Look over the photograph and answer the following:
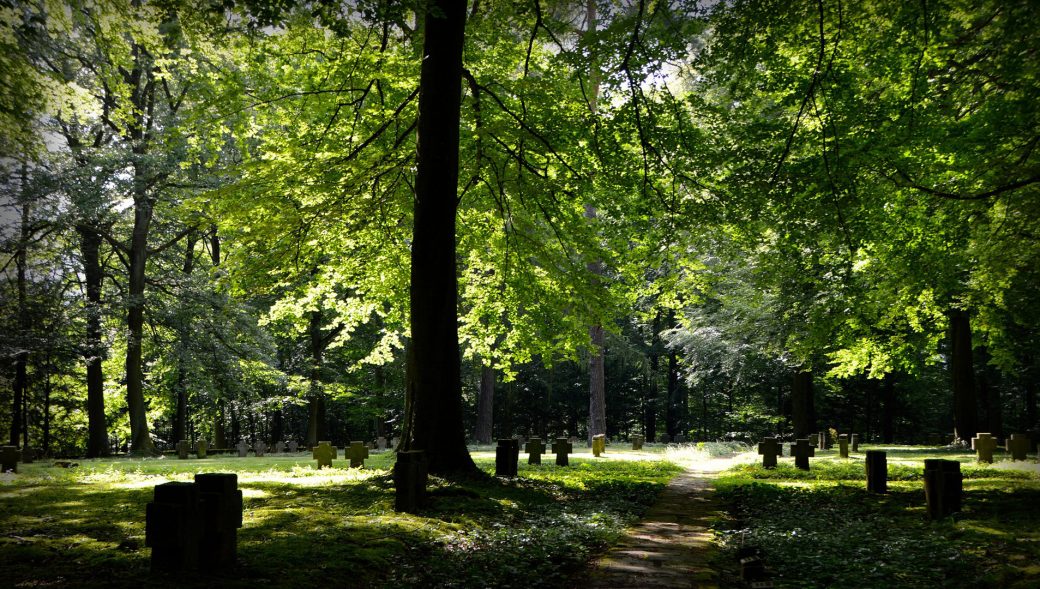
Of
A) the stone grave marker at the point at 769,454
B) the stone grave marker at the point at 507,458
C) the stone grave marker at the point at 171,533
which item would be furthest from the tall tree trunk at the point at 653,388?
the stone grave marker at the point at 171,533

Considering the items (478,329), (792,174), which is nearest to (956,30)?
(792,174)

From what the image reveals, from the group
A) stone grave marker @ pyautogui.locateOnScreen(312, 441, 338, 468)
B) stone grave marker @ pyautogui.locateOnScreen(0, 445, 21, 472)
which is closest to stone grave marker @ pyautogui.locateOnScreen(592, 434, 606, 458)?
stone grave marker @ pyautogui.locateOnScreen(312, 441, 338, 468)

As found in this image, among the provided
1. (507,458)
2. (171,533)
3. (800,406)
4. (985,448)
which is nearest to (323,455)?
(507,458)

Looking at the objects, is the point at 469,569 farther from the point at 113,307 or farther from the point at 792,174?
the point at 113,307

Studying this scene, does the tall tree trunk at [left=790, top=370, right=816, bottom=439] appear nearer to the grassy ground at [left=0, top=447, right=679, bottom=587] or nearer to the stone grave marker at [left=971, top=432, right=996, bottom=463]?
the stone grave marker at [left=971, top=432, right=996, bottom=463]

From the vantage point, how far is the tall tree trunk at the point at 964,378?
2161 centimetres

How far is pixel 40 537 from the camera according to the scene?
19.5 feet

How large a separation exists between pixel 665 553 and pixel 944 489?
4658mm

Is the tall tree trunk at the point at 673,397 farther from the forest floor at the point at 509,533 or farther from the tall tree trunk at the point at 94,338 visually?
the tall tree trunk at the point at 94,338

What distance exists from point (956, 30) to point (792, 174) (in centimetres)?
357

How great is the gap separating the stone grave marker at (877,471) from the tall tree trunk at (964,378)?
45.1 feet

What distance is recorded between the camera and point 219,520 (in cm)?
512

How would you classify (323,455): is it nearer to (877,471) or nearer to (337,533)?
(337,533)

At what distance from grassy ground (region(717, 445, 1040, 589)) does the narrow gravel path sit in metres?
0.45
